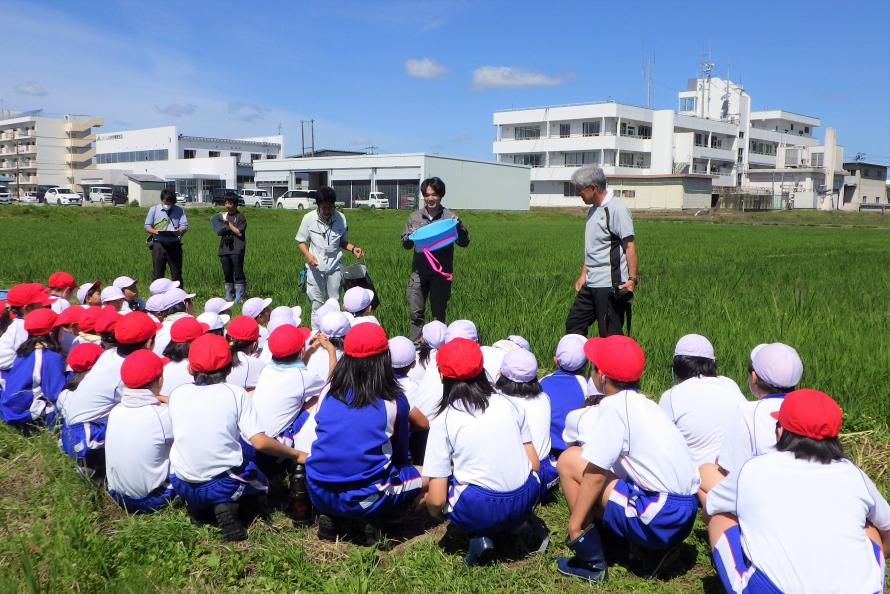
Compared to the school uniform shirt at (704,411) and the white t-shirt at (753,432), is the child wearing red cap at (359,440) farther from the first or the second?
the white t-shirt at (753,432)

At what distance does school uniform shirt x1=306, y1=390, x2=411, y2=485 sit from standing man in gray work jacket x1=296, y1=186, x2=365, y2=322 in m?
3.66

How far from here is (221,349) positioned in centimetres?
328

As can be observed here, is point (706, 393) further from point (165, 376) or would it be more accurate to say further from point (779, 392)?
point (165, 376)

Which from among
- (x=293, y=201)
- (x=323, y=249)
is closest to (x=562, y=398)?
(x=323, y=249)

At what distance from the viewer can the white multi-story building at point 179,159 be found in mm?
56688

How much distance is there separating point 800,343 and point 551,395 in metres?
3.47

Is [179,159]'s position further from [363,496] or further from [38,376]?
[363,496]

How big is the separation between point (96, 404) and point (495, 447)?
234 cm

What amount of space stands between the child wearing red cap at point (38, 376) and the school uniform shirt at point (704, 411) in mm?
3848

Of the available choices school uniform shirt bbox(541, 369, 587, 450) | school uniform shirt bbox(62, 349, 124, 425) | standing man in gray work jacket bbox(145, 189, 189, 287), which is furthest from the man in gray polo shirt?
standing man in gray work jacket bbox(145, 189, 189, 287)

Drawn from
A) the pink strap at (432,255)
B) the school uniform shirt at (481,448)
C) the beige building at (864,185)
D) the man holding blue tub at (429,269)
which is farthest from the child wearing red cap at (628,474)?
the beige building at (864,185)

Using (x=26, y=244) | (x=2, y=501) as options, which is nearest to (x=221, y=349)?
(x=2, y=501)

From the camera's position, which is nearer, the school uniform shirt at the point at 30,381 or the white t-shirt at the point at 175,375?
the white t-shirt at the point at 175,375

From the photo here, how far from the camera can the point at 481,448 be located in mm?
2869
